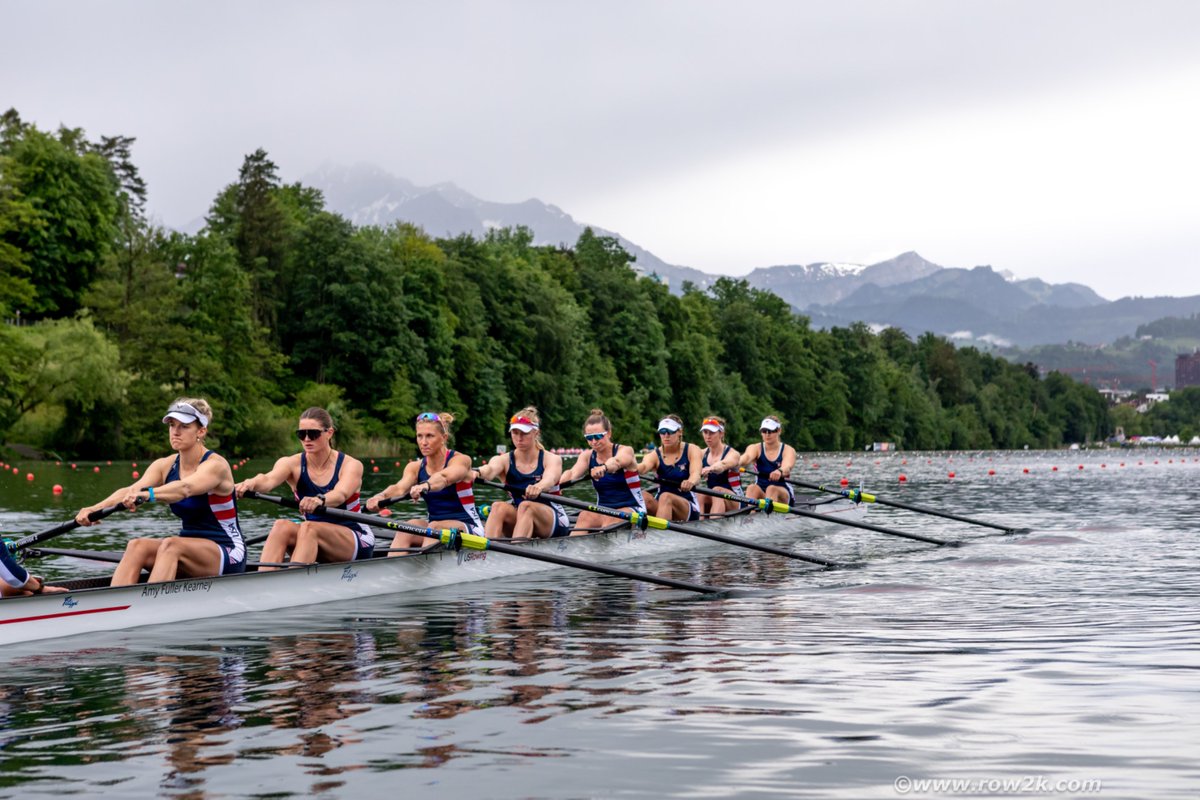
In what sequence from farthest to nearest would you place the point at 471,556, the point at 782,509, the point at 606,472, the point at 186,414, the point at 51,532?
the point at 782,509 → the point at 606,472 → the point at 471,556 → the point at 51,532 → the point at 186,414

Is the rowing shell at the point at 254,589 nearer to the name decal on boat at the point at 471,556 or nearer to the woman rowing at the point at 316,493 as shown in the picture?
the name decal on boat at the point at 471,556

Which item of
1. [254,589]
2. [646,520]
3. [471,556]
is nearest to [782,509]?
[646,520]

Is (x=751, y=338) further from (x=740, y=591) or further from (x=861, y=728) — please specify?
(x=861, y=728)

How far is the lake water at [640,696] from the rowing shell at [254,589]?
0.16 m

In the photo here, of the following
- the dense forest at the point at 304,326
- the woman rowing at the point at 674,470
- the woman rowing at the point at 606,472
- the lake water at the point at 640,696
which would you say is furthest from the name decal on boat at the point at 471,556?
the dense forest at the point at 304,326

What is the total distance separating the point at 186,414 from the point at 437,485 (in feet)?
13.0

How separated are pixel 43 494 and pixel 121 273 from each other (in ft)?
106

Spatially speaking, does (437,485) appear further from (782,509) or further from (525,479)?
(782,509)

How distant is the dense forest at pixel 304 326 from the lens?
55000 millimetres

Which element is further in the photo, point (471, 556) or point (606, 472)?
point (606, 472)

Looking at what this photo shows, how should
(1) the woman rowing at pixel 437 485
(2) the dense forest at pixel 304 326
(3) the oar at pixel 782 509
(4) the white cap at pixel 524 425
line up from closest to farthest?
(1) the woman rowing at pixel 437 485
(4) the white cap at pixel 524 425
(3) the oar at pixel 782 509
(2) the dense forest at pixel 304 326

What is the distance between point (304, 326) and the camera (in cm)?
7244

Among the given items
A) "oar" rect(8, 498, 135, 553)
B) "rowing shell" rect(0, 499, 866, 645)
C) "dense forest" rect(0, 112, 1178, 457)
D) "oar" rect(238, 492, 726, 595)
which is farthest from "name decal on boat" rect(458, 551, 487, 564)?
"dense forest" rect(0, 112, 1178, 457)

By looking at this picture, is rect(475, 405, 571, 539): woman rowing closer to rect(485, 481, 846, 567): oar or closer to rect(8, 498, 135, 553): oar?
rect(485, 481, 846, 567): oar
